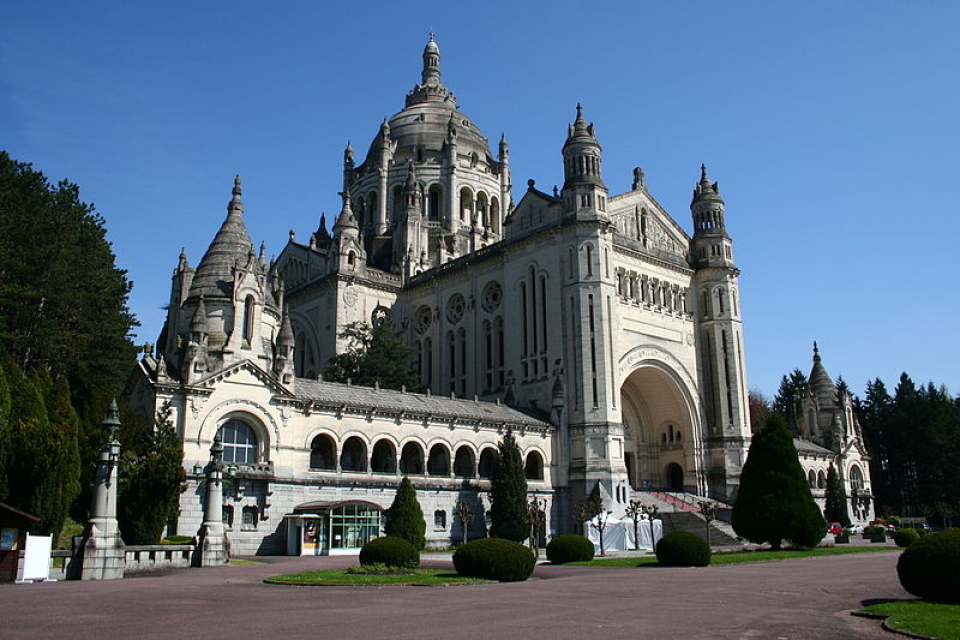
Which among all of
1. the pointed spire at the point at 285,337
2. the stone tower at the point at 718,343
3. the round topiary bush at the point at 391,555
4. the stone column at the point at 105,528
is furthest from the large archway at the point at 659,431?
the stone column at the point at 105,528

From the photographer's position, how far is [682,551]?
3228 centimetres

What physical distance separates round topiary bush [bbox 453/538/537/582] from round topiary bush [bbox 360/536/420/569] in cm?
239

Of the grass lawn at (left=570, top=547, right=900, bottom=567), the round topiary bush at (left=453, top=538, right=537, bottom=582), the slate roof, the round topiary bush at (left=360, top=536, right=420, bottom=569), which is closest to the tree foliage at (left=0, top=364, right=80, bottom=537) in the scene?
the round topiary bush at (left=360, top=536, right=420, bottom=569)

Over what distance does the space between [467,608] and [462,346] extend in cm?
4897

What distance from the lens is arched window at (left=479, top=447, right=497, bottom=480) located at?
53.5 meters

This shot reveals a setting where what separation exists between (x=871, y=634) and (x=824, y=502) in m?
63.2

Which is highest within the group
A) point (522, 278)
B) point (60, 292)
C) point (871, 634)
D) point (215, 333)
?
point (522, 278)

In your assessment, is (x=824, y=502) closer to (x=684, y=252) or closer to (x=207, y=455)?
(x=684, y=252)

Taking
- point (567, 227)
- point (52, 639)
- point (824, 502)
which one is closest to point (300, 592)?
point (52, 639)

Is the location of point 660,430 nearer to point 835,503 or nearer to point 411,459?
point 835,503

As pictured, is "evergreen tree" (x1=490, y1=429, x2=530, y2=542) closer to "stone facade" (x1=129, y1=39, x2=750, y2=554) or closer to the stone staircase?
"stone facade" (x1=129, y1=39, x2=750, y2=554)

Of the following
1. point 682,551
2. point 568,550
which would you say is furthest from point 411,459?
point 682,551

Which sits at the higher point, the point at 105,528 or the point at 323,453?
the point at 323,453

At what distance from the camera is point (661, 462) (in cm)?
6650
